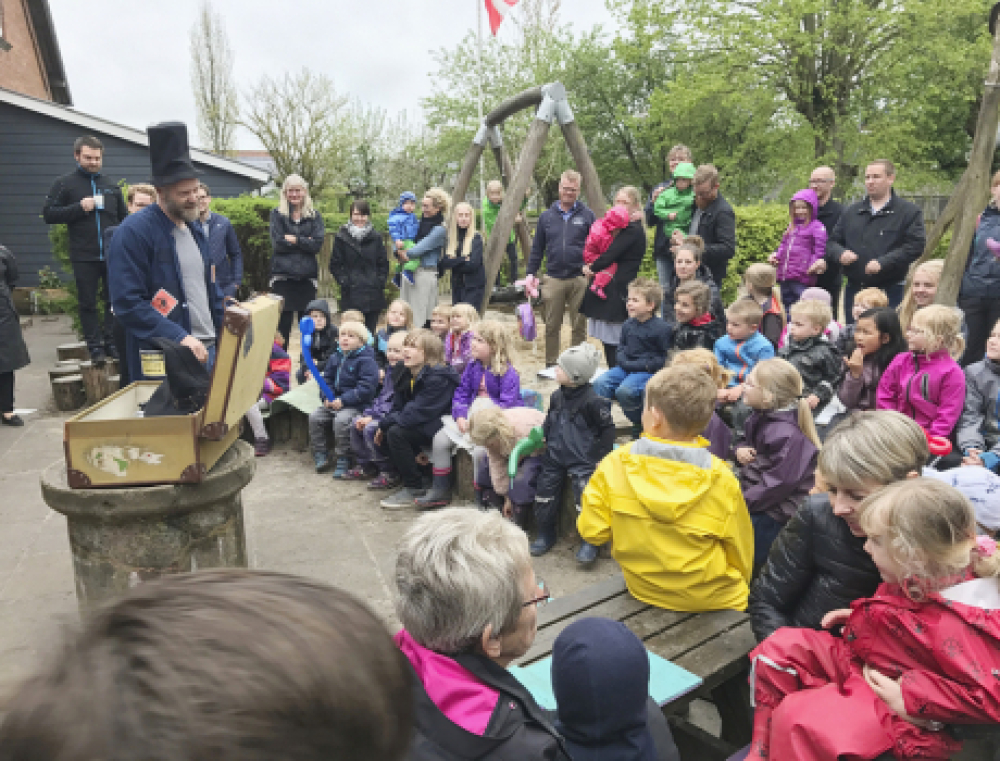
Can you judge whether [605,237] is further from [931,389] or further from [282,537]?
[282,537]

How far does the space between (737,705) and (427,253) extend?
21.4 ft

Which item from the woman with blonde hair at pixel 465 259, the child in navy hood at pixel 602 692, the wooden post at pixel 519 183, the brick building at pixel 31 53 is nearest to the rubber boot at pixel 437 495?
the woman with blonde hair at pixel 465 259

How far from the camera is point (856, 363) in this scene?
15.7 feet

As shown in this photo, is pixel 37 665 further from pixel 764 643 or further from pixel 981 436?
pixel 981 436

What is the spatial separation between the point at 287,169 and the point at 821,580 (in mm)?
23318

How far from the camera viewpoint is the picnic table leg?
8.96 ft

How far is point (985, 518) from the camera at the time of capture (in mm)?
2740

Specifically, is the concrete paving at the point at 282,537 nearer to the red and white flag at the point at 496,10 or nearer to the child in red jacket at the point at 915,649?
the child in red jacket at the point at 915,649

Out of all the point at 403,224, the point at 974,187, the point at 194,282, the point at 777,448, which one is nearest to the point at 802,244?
the point at 974,187

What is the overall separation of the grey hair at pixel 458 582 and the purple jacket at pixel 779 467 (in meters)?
2.14

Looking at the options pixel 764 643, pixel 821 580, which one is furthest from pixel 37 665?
pixel 821 580

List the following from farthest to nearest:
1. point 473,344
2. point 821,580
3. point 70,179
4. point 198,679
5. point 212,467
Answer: point 70,179 < point 473,344 < point 212,467 < point 821,580 < point 198,679

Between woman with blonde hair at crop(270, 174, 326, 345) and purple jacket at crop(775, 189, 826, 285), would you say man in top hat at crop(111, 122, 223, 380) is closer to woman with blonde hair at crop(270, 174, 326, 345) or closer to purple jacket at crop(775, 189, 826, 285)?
woman with blonde hair at crop(270, 174, 326, 345)

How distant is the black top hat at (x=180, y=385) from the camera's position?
135 inches
